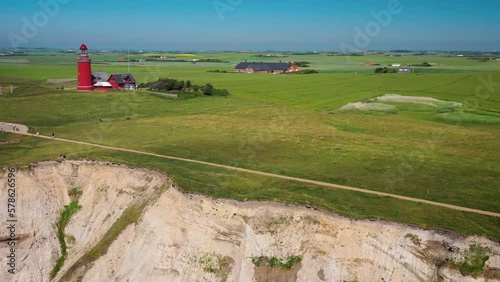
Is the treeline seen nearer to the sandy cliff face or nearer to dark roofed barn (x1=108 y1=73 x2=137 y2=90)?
dark roofed barn (x1=108 y1=73 x2=137 y2=90)

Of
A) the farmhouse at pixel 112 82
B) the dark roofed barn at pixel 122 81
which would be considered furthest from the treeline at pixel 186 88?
the farmhouse at pixel 112 82

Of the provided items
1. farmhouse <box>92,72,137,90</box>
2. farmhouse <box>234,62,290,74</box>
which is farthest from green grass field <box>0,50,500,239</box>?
farmhouse <box>234,62,290,74</box>

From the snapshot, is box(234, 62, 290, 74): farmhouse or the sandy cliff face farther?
box(234, 62, 290, 74): farmhouse

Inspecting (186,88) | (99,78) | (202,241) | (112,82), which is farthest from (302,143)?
(99,78)

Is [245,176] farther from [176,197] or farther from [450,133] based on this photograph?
[450,133]

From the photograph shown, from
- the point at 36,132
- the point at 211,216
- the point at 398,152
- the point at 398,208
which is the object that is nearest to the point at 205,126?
the point at 36,132

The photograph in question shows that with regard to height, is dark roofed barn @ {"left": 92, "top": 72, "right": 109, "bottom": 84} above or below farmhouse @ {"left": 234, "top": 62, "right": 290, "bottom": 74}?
below

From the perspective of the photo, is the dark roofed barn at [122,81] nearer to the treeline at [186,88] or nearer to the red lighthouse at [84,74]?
the treeline at [186,88]
